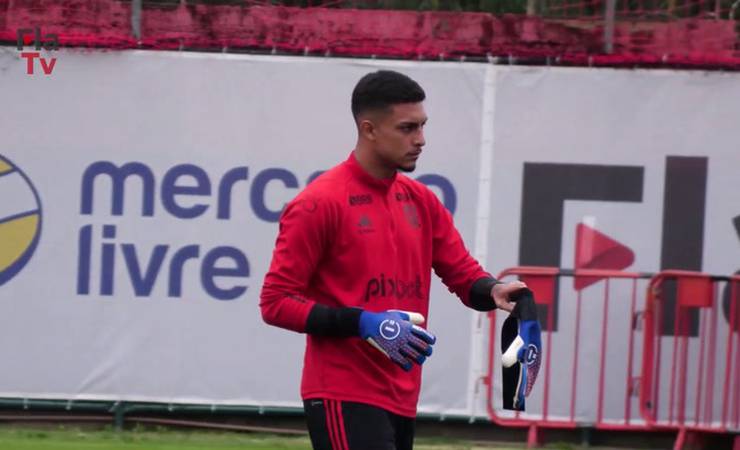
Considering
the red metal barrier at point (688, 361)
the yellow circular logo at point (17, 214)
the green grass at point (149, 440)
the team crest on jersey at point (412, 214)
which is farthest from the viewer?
the yellow circular logo at point (17, 214)

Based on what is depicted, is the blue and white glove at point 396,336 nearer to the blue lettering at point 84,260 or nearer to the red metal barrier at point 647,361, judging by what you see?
the red metal barrier at point 647,361

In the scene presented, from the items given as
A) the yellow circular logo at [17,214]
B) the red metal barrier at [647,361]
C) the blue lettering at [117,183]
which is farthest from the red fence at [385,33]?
the red metal barrier at [647,361]

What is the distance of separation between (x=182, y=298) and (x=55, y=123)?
1.49m

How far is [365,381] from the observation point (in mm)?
5152

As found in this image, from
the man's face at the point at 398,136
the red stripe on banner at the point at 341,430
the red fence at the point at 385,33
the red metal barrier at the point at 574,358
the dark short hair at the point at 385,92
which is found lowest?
the red metal barrier at the point at 574,358

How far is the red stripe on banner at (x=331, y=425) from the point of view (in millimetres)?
5129

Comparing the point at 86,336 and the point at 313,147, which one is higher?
the point at 313,147

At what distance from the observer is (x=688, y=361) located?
9828mm

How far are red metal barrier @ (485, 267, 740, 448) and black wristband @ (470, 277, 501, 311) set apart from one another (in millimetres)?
4100

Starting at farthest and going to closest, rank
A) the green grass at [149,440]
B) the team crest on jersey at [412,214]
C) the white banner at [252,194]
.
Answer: the white banner at [252,194]
the green grass at [149,440]
the team crest on jersey at [412,214]

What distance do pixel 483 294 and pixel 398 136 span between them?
699 millimetres

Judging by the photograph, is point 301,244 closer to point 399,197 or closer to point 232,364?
point 399,197

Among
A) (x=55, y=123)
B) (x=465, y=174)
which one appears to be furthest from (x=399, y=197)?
(x=55, y=123)

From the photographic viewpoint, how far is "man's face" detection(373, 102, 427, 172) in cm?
528
